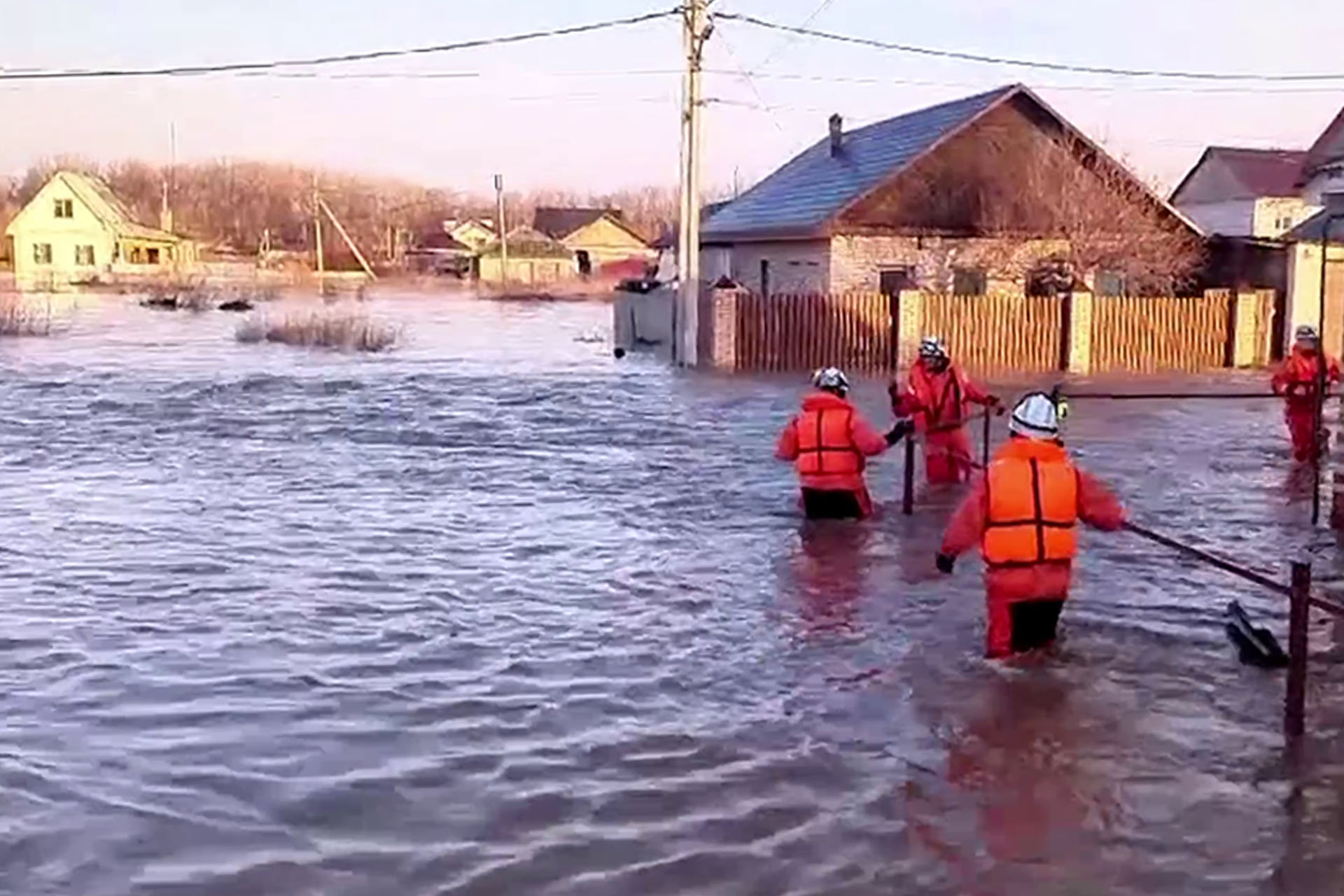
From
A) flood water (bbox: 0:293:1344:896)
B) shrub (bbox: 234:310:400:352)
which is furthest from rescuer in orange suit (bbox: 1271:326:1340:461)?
shrub (bbox: 234:310:400:352)

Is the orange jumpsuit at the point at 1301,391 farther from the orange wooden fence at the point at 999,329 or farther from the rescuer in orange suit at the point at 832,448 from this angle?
the orange wooden fence at the point at 999,329

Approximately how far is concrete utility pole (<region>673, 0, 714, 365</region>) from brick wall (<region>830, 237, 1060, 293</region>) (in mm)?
4044

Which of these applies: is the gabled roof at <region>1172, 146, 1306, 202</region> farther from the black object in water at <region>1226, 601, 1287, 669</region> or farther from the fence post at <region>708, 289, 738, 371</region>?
the black object in water at <region>1226, 601, 1287, 669</region>

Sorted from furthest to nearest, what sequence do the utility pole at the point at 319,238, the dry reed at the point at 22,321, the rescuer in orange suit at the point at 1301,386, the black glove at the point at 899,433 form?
1. the utility pole at the point at 319,238
2. the dry reed at the point at 22,321
3. the rescuer in orange suit at the point at 1301,386
4. the black glove at the point at 899,433

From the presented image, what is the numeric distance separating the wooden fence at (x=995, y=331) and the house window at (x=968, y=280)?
2.41 meters

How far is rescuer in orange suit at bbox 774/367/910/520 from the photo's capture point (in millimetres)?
12281

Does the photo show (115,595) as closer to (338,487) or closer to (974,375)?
(338,487)

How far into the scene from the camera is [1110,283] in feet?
111

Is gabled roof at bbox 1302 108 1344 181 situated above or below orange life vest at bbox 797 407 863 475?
above

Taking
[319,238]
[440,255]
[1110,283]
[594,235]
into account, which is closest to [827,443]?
[1110,283]

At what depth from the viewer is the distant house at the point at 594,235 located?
10962 cm

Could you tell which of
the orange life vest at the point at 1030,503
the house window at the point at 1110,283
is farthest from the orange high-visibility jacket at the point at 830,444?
the house window at the point at 1110,283

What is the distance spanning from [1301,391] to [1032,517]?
9.00 meters

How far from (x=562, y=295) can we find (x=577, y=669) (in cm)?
6718
